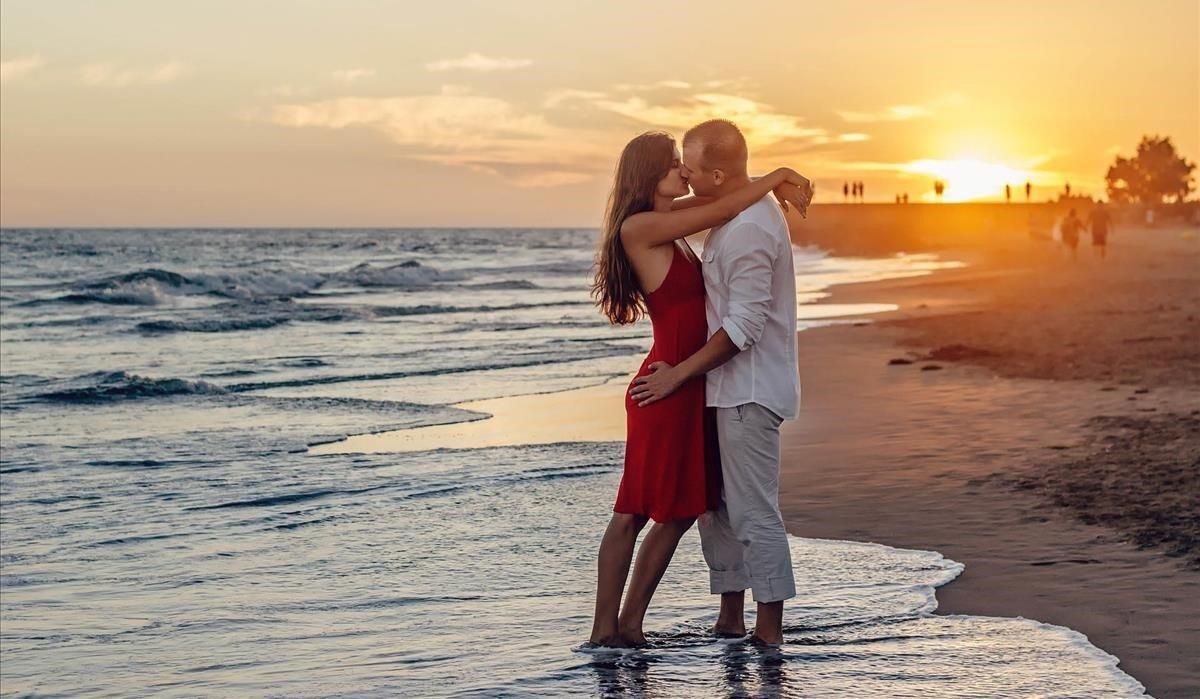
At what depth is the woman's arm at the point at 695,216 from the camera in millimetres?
4707

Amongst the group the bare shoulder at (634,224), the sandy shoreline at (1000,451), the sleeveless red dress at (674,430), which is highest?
the bare shoulder at (634,224)

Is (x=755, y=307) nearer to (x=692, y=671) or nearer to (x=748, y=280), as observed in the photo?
(x=748, y=280)

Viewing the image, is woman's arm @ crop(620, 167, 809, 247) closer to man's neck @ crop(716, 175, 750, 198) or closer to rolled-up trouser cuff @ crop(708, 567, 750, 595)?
man's neck @ crop(716, 175, 750, 198)

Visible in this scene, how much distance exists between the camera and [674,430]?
4.82 metres

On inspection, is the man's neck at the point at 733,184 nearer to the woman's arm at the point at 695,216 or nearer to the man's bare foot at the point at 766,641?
the woman's arm at the point at 695,216

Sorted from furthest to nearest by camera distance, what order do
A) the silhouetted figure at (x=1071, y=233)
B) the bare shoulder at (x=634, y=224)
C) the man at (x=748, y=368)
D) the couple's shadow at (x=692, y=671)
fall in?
the silhouetted figure at (x=1071, y=233)
the bare shoulder at (x=634, y=224)
the man at (x=748, y=368)
the couple's shadow at (x=692, y=671)

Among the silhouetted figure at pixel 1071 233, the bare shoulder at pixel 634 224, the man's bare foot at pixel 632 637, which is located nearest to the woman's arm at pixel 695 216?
the bare shoulder at pixel 634 224

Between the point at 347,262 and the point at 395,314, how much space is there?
40.0 metres

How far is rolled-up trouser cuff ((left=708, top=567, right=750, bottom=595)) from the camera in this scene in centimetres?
495

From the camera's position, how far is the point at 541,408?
1248 cm

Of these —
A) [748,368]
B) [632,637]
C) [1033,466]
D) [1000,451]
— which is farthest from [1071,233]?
[632,637]

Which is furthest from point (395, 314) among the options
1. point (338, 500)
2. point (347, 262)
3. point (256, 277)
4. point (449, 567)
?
point (347, 262)

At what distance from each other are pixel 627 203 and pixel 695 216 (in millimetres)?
305

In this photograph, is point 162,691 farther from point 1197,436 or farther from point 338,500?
point 1197,436
